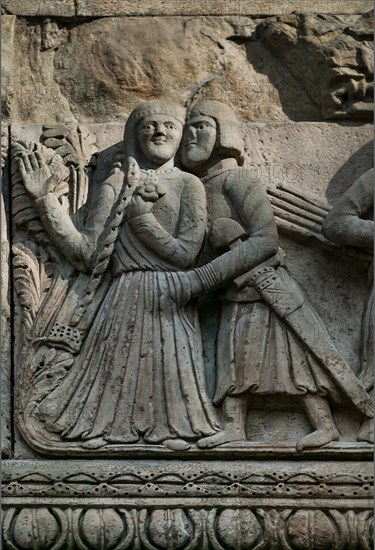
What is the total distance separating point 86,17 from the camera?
11.4 metres

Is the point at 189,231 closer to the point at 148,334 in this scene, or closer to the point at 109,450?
the point at 148,334

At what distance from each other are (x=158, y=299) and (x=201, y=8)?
179 cm

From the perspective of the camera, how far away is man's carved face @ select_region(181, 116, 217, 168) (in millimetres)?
11031

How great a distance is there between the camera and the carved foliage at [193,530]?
1042cm

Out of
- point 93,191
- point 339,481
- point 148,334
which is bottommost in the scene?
point 339,481

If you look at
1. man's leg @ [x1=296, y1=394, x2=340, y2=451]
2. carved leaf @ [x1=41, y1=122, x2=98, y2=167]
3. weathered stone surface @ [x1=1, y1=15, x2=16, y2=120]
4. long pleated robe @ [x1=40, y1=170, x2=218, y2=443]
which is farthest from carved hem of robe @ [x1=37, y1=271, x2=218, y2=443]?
weathered stone surface @ [x1=1, y1=15, x2=16, y2=120]

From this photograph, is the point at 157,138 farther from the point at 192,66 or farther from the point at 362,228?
the point at 362,228

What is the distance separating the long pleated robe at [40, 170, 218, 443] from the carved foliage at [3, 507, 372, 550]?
0.43m

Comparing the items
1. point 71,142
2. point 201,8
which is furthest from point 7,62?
point 201,8

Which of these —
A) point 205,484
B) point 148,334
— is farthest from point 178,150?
point 205,484

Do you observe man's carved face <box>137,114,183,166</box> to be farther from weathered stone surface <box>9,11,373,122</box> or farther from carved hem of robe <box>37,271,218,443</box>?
carved hem of robe <box>37,271,218,443</box>

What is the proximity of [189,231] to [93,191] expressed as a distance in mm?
682

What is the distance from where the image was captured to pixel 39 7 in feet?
37.4

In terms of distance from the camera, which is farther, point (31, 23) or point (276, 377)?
point (31, 23)
